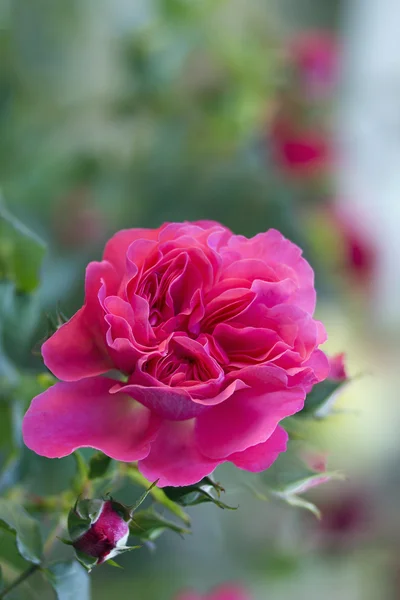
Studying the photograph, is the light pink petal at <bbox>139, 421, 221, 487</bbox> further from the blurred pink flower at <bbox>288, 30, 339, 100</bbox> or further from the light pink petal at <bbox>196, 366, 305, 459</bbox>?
the blurred pink flower at <bbox>288, 30, 339, 100</bbox>

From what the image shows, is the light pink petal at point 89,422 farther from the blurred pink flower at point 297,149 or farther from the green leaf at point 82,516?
the blurred pink flower at point 297,149

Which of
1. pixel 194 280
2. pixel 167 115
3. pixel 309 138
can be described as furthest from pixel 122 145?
pixel 194 280

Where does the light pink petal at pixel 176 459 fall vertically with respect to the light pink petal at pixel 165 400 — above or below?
→ below

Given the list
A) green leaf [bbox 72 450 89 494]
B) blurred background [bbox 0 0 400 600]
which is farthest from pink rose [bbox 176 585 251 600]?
green leaf [bbox 72 450 89 494]

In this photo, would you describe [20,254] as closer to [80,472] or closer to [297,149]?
[80,472]

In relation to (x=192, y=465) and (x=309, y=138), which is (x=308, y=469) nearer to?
(x=192, y=465)

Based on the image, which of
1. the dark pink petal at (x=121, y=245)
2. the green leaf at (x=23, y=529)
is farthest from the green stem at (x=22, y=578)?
the dark pink petal at (x=121, y=245)
